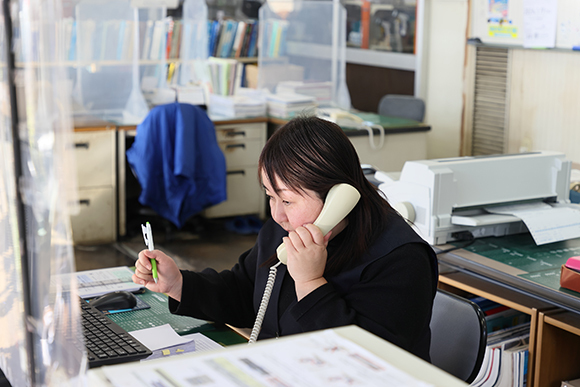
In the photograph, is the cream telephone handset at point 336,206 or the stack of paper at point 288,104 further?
the stack of paper at point 288,104

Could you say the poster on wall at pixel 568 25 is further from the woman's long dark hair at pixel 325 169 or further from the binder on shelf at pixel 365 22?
the woman's long dark hair at pixel 325 169

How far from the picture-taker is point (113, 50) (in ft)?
14.9

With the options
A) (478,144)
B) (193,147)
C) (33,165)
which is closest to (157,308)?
(33,165)

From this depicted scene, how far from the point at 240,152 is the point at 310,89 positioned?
0.92 metres

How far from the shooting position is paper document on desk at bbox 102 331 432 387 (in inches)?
26.5

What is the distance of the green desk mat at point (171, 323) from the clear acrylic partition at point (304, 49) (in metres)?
3.74

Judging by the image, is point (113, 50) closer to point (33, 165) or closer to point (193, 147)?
point (193, 147)

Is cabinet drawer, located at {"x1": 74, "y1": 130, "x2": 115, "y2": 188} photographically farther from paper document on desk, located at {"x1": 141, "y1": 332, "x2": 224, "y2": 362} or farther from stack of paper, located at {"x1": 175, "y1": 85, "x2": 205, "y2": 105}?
paper document on desk, located at {"x1": 141, "y1": 332, "x2": 224, "y2": 362}

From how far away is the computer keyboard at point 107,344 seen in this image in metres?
1.21

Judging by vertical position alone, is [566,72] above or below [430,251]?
above

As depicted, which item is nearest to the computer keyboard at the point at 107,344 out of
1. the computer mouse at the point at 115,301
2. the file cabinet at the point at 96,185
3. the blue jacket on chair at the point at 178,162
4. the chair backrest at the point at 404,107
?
the computer mouse at the point at 115,301

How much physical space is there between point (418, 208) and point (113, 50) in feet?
9.88

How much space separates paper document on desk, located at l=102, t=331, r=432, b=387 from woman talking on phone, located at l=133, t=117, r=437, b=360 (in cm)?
51

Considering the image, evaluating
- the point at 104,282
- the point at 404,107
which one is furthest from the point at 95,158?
the point at 104,282
